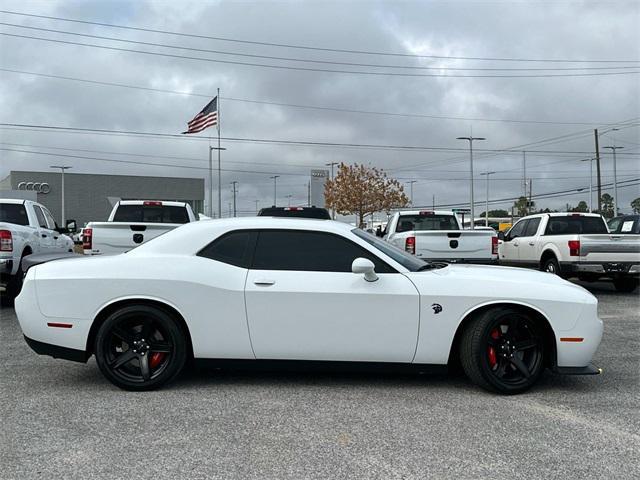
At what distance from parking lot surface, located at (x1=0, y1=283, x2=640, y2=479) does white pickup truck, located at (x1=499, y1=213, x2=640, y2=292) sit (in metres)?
6.45

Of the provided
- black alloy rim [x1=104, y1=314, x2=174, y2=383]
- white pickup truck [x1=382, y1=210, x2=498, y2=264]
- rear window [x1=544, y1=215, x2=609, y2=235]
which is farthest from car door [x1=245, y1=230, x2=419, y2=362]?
rear window [x1=544, y1=215, x2=609, y2=235]

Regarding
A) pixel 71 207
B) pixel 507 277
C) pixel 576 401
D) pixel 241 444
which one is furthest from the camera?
pixel 71 207

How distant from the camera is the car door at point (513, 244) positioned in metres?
14.5

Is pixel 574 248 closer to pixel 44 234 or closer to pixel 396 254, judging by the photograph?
pixel 396 254

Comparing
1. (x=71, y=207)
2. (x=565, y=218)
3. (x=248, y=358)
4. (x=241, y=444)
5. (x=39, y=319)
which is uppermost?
(x=71, y=207)

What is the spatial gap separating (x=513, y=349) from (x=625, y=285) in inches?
378

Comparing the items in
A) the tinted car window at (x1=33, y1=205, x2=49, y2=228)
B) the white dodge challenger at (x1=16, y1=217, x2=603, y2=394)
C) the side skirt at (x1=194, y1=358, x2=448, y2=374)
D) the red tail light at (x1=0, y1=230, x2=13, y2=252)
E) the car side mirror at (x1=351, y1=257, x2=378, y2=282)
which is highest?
the tinted car window at (x1=33, y1=205, x2=49, y2=228)

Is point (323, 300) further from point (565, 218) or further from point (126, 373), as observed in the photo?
point (565, 218)

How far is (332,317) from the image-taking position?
493 centimetres

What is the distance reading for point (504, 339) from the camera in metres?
4.98

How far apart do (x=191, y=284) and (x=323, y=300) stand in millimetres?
1099

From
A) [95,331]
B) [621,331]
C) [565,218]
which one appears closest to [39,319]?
[95,331]

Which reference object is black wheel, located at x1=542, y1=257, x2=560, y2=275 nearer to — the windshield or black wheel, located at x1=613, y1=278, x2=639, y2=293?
black wheel, located at x1=613, y1=278, x2=639, y2=293

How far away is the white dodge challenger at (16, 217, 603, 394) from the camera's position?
16.2ft
